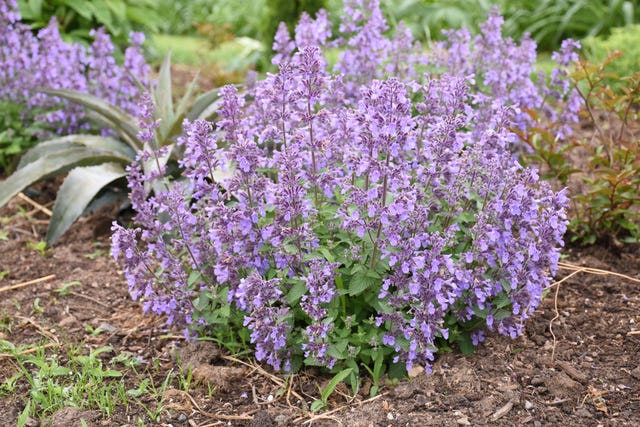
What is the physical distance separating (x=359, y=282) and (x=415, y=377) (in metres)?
0.48

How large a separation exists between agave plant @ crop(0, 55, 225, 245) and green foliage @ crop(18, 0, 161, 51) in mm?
1767

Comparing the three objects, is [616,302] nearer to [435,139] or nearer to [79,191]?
[435,139]

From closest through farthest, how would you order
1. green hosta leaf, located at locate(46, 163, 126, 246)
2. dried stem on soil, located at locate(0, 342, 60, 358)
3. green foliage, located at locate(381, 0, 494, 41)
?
1. dried stem on soil, located at locate(0, 342, 60, 358)
2. green hosta leaf, located at locate(46, 163, 126, 246)
3. green foliage, located at locate(381, 0, 494, 41)

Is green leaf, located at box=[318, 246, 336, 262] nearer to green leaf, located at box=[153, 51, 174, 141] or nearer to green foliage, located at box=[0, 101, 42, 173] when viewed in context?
green leaf, located at box=[153, 51, 174, 141]

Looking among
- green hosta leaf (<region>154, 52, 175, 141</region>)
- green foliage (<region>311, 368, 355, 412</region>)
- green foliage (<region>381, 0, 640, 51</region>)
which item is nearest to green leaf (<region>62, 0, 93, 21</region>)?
green hosta leaf (<region>154, 52, 175, 141</region>)

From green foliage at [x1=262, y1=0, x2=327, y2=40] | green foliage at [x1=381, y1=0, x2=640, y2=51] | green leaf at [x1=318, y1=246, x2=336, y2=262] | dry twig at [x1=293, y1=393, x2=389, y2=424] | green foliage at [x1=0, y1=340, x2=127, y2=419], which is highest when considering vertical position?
green foliage at [x1=262, y1=0, x2=327, y2=40]

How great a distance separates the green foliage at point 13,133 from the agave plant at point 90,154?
0.91 ft

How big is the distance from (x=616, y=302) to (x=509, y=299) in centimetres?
82

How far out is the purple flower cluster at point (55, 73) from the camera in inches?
186

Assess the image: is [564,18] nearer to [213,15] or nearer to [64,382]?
[213,15]

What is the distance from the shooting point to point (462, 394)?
2.64 meters

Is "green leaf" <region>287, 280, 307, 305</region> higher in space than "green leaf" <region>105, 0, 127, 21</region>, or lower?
lower

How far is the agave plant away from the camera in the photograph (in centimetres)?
394

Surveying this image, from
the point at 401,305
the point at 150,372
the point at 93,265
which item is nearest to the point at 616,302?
the point at 401,305
